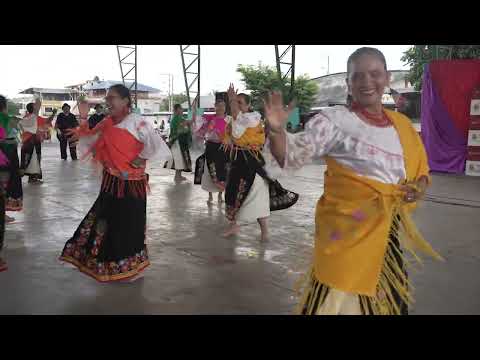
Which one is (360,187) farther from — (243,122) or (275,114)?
(243,122)

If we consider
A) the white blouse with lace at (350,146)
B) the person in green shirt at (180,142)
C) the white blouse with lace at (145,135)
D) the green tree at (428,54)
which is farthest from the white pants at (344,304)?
the green tree at (428,54)

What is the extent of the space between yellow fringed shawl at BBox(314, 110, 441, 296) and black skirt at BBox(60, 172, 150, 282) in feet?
6.24

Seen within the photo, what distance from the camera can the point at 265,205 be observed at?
506 cm

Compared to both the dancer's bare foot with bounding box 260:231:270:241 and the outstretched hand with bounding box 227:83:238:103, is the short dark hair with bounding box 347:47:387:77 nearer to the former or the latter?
Answer: the outstretched hand with bounding box 227:83:238:103

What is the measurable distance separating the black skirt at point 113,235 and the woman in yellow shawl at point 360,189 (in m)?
1.84

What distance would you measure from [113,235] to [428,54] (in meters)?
11.2

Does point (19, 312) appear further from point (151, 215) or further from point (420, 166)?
point (151, 215)

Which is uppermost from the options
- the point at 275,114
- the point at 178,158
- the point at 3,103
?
the point at 3,103

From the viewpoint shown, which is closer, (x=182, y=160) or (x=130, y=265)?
(x=130, y=265)

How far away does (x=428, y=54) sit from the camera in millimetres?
12555

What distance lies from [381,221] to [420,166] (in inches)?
13.9

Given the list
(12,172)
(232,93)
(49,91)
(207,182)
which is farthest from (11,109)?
(49,91)
